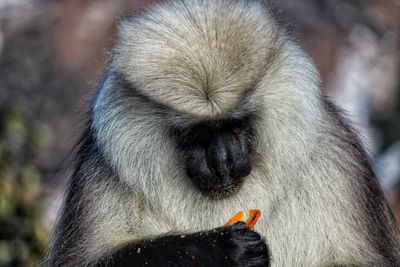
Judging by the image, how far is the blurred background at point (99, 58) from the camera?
14141 mm

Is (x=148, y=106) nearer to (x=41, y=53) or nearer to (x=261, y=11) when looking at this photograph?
(x=261, y=11)

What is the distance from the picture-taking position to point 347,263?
6828mm

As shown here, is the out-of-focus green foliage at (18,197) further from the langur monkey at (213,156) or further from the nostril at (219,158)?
the nostril at (219,158)

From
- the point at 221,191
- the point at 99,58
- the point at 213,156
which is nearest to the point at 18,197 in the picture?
the point at 99,58

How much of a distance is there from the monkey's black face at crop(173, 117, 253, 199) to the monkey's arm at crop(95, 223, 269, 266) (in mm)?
325

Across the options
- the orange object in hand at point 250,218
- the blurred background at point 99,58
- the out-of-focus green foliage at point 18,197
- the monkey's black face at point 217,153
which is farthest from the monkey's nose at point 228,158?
the blurred background at point 99,58

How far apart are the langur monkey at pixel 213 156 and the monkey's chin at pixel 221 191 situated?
13 mm

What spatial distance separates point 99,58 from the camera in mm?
13297

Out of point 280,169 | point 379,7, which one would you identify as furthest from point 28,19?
point 280,169

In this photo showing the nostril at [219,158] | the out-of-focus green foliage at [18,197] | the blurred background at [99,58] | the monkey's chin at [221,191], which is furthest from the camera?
the blurred background at [99,58]

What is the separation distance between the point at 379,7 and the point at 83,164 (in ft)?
38.8

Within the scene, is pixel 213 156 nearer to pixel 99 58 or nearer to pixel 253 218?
pixel 253 218

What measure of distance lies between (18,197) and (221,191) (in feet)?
18.6

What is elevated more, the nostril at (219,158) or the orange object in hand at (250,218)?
the nostril at (219,158)
